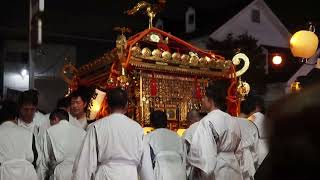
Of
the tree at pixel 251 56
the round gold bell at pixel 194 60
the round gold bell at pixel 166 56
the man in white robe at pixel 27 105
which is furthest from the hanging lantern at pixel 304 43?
the tree at pixel 251 56

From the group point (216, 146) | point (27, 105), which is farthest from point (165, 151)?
point (27, 105)

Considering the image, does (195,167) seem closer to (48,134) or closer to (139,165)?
(139,165)

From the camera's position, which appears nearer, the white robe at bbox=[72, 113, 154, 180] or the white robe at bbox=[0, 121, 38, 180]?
the white robe at bbox=[72, 113, 154, 180]

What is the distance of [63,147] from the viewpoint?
5625 millimetres

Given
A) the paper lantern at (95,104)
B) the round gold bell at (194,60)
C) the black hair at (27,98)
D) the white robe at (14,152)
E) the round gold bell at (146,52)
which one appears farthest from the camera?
the round gold bell at (194,60)

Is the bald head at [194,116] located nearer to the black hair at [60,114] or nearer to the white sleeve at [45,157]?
the black hair at [60,114]

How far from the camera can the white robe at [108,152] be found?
14.4ft

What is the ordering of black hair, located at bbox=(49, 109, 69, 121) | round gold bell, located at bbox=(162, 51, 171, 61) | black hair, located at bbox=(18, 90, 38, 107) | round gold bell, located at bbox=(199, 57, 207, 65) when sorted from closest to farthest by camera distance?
black hair, located at bbox=(18, 90, 38, 107) < black hair, located at bbox=(49, 109, 69, 121) < round gold bell, located at bbox=(162, 51, 171, 61) < round gold bell, located at bbox=(199, 57, 207, 65)

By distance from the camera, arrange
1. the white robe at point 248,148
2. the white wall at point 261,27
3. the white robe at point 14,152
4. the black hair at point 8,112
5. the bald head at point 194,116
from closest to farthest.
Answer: the white robe at point 14,152
the black hair at point 8,112
the white robe at point 248,148
the bald head at point 194,116
the white wall at point 261,27

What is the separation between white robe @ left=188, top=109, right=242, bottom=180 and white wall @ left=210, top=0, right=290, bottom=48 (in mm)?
18240

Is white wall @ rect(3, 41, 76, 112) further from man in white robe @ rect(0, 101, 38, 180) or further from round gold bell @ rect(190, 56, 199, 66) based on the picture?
man in white robe @ rect(0, 101, 38, 180)

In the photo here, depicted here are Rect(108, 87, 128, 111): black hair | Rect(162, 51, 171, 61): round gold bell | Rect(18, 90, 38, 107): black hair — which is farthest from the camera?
Rect(162, 51, 171, 61): round gold bell

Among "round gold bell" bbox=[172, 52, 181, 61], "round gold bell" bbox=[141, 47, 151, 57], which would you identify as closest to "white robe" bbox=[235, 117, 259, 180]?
"round gold bell" bbox=[172, 52, 181, 61]

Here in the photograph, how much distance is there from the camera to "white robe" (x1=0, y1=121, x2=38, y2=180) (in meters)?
5.05
